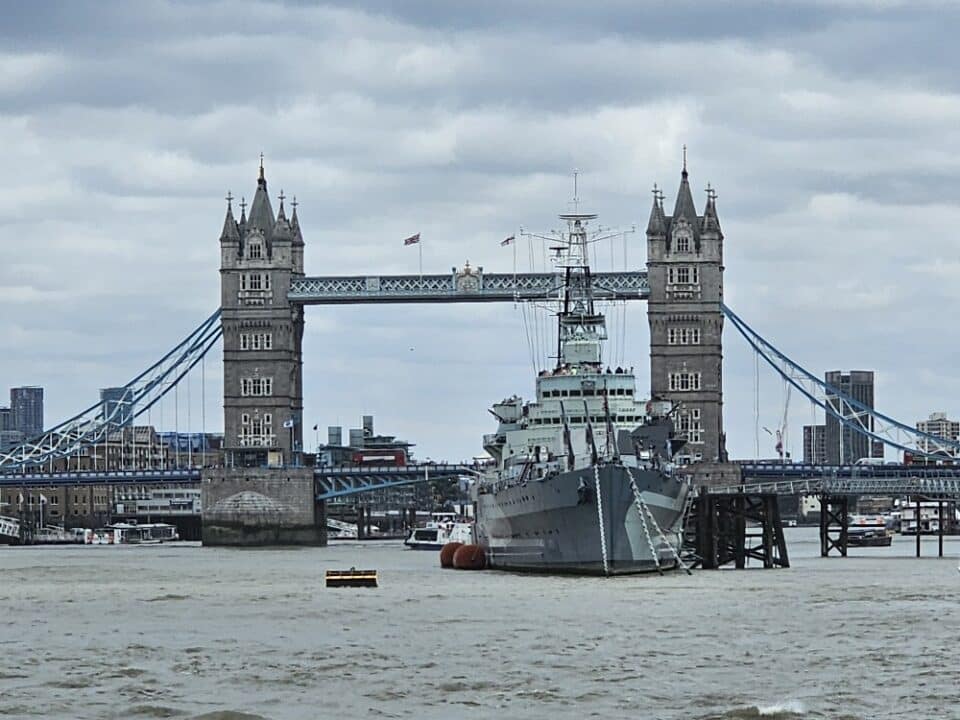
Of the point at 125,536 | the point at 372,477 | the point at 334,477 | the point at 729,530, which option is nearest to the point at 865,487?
the point at 729,530

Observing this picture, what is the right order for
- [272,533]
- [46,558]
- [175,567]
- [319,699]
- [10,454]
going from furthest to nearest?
[10,454] → [272,533] → [46,558] → [175,567] → [319,699]

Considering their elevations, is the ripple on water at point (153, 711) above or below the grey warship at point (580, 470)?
below

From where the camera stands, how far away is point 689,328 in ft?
554

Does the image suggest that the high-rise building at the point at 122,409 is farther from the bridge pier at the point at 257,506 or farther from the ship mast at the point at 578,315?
the ship mast at the point at 578,315

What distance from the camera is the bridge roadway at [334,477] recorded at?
16462 cm

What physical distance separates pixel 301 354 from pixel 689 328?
29.3 m

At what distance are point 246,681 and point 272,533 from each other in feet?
394

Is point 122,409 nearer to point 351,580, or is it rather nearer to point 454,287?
point 454,287

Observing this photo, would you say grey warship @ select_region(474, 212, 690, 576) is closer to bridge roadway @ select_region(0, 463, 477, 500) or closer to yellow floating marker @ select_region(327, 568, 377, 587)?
yellow floating marker @ select_region(327, 568, 377, 587)

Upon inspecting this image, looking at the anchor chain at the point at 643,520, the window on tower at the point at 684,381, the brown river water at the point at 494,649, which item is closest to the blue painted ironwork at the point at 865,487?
the anchor chain at the point at 643,520

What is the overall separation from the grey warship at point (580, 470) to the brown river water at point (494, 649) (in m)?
2.35

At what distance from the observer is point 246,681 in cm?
4444

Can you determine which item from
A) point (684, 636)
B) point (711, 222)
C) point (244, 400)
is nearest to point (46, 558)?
point (244, 400)

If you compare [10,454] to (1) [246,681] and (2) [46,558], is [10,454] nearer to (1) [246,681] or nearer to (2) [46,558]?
(2) [46,558]
